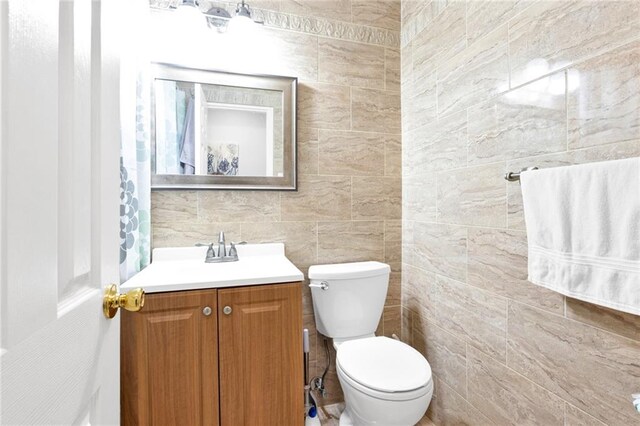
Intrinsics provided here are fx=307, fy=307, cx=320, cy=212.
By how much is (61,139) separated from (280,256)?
128 centimetres

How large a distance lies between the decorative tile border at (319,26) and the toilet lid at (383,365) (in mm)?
1670

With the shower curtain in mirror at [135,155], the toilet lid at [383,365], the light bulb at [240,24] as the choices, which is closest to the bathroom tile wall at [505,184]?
the toilet lid at [383,365]

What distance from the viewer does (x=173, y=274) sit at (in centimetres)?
129

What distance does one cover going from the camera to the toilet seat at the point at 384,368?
3.68 feet

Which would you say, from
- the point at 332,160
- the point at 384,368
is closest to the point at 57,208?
the point at 384,368

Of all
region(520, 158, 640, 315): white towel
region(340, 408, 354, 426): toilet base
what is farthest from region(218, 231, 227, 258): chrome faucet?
region(520, 158, 640, 315): white towel

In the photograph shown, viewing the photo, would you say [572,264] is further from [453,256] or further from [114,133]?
[114,133]

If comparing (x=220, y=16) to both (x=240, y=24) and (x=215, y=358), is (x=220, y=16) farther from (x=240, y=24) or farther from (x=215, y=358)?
(x=215, y=358)

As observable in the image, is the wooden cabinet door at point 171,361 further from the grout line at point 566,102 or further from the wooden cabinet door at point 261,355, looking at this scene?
the grout line at point 566,102

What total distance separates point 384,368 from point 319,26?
178cm

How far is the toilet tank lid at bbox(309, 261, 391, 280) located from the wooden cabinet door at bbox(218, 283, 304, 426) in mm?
282

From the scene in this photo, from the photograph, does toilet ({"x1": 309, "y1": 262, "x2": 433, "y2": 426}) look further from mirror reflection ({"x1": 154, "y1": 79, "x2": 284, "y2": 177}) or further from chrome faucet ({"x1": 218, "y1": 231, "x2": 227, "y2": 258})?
mirror reflection ({"x1": 154, "y1": 79, "x2": 284, "y2": 177})

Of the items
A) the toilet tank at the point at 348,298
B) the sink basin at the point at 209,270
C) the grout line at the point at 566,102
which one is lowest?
the toilet tank at the point at 348,298

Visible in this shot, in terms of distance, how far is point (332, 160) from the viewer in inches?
69.6
